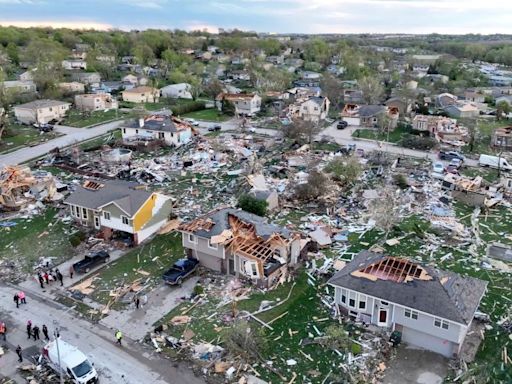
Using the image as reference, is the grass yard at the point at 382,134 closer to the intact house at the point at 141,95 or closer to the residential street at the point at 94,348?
the intact house at the point at 141,95

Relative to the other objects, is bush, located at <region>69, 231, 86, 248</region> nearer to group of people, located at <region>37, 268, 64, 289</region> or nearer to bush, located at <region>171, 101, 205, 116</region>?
group of people, located at <region>37, 268, 64, 289</region>

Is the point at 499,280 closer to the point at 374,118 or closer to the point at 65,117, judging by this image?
the point at 374,118

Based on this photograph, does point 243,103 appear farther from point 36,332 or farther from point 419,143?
point 36,332

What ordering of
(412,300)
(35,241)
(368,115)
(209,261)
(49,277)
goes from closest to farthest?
(412,300), (49,277), (209,261), (35,241), (368,115)

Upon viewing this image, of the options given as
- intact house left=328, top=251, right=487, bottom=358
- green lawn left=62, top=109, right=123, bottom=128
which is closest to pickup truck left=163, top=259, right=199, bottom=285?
intact house left=328, top=251, right=487, bottom=358

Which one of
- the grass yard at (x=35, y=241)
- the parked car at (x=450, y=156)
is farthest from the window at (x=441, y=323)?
the parked car at (x=450, y=156)

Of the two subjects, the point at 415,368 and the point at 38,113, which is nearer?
the point at 415,368

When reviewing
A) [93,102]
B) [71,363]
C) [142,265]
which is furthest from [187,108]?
[71,363]
